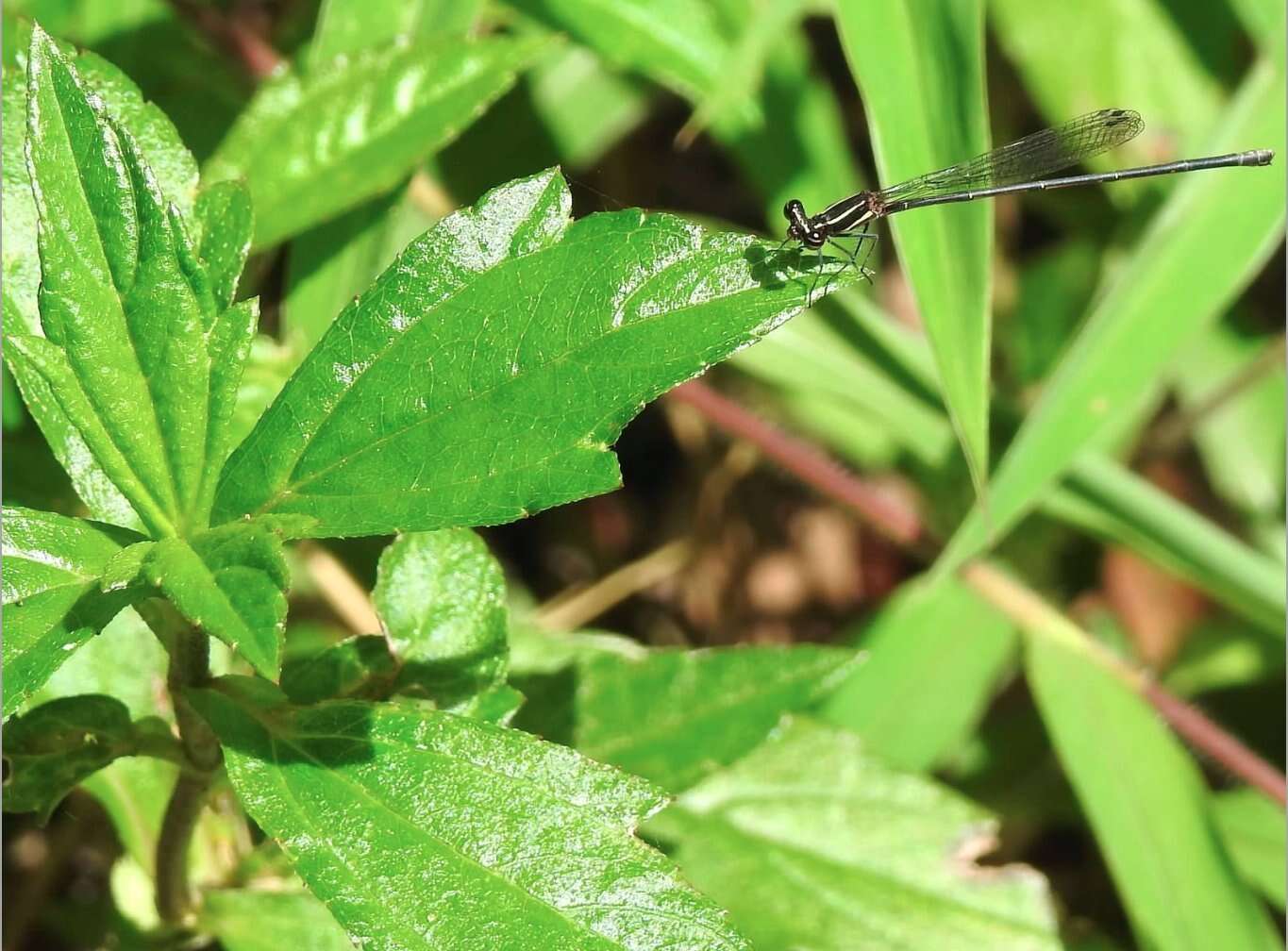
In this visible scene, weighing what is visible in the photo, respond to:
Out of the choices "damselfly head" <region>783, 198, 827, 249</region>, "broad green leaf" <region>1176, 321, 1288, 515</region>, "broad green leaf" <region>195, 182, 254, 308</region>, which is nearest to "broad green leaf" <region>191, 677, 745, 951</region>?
"broad green leaf" <region>195, 182, 254, 308</region>

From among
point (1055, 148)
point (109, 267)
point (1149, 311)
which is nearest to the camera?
point (109, 267)

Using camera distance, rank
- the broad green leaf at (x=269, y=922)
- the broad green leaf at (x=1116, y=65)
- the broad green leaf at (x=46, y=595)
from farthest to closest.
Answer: the broad green leaf at (x=1116, y=65) < the broad green leaf at (x=269, y=922) < the broad green leaf at (x=46, y=595)

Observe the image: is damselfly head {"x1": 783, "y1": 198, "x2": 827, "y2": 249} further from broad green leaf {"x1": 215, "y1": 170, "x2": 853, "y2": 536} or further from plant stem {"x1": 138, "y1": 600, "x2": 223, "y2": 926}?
plant stem {"x1": 138, "y1": 600, "x2": 223, "y2": 926}

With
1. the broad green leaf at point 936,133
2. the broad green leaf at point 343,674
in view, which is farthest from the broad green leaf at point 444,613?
the broad green leaf at point 936,133

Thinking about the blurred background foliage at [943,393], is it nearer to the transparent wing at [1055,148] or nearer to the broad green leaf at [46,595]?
the transparent wing at [1055,148]

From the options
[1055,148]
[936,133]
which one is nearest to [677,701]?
[936,133]

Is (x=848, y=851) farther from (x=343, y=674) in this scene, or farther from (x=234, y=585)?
(x=234, y=585)

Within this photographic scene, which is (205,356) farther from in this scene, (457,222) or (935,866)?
(935,866)
